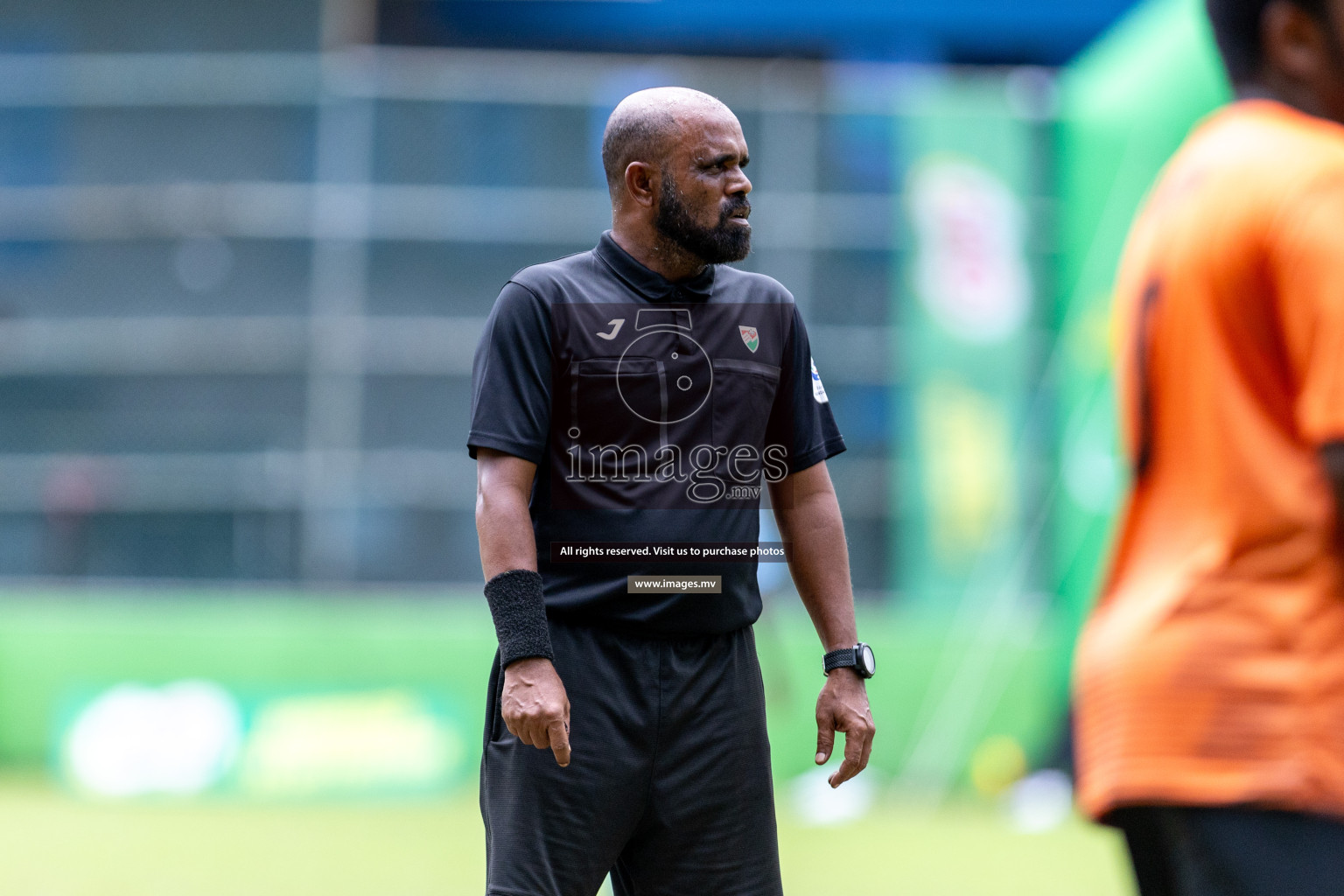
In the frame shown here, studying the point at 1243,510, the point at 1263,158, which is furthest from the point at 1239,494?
the point at 1263,158

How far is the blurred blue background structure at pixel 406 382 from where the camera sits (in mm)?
12602

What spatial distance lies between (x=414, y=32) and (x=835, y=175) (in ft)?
31.3

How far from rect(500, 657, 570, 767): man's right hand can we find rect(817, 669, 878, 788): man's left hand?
0.60 m

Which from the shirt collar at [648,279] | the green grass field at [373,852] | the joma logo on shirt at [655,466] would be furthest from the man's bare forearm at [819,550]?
the green grass field at [373,852]

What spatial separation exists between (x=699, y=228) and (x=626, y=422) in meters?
0.43

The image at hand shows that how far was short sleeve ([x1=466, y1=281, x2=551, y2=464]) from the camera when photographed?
129 inches

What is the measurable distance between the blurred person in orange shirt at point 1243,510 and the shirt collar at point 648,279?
1.43m

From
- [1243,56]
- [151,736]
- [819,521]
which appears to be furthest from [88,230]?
[1243,56]

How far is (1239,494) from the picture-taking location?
6.80 ft

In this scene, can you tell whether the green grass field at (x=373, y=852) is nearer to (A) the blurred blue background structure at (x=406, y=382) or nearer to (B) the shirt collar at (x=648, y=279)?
(A) the blurred blue background structure at (x=406, y=382)

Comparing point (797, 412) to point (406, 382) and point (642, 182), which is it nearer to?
point (642, 182)

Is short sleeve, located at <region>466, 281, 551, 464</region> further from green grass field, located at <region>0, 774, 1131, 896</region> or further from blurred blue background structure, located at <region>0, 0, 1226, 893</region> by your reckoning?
blurred blue background structure, located at <region>0, 0, 1226, 893</region>

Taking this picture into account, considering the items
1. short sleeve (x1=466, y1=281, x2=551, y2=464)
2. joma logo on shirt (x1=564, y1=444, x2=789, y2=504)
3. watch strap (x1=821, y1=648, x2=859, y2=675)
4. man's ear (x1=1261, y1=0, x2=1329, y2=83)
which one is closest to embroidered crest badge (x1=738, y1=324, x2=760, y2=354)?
joma logo on shirt (x1=564, y1=444, x2=789, y2=504)

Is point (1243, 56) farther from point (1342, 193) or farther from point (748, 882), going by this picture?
point (748, 882)
